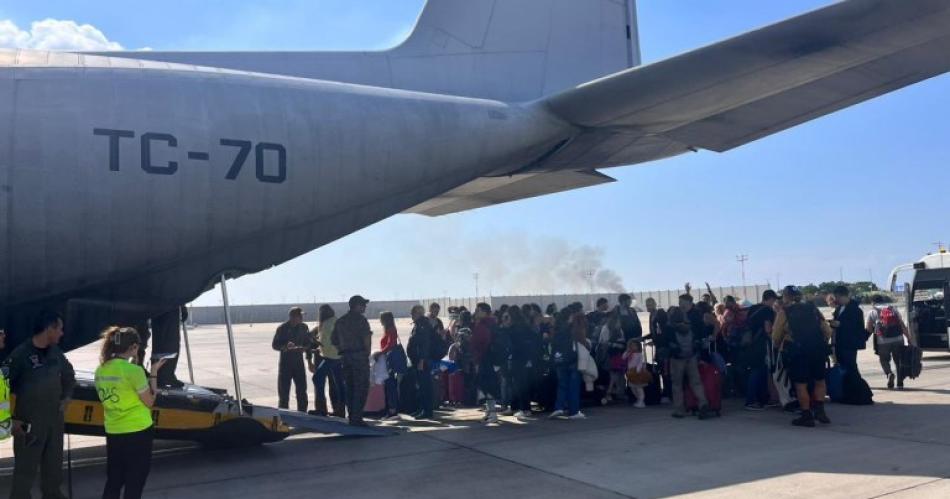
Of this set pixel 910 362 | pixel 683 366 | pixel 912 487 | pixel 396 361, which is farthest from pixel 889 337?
pixel 396 361

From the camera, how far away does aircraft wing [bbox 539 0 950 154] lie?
752 centimetres

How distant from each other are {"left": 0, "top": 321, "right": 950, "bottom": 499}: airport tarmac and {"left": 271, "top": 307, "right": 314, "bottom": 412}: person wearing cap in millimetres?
1899

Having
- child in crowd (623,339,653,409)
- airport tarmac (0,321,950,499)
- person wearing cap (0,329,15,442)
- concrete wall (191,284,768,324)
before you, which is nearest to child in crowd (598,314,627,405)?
child in crowd (623,339,653,409)

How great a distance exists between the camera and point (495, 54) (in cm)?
1100

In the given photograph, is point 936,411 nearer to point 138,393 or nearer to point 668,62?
Answer: point 668,62

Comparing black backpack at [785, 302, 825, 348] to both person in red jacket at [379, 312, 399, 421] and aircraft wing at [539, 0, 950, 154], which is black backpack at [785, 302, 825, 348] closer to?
aircraft wing at [539, 0, 950, 154]

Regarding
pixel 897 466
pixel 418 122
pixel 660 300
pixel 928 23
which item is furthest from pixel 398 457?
pixel 660 300

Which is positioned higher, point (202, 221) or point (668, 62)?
point (668, 62)

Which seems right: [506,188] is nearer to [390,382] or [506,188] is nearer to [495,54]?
[495,54]

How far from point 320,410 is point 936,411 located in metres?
8.96

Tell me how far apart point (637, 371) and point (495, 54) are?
17.8 ft

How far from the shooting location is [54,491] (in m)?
6.12

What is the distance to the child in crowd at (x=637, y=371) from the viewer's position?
1122 centimetres

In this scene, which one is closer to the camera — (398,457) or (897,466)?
(897,466)
